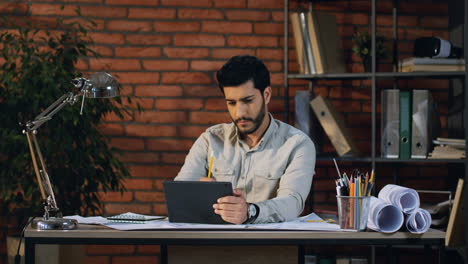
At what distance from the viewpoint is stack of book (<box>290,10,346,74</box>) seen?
11.9 feet

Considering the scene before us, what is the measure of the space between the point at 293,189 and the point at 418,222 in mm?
588

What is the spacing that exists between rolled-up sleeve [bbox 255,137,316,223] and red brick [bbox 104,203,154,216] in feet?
4.76

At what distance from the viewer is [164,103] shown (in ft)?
12.8

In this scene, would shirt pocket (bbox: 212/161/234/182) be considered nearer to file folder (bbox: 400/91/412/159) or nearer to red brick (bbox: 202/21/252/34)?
file folder (bbox: 400/91/412/159)

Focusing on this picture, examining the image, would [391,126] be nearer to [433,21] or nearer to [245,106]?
[433,21]

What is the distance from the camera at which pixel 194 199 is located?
6.81 ft

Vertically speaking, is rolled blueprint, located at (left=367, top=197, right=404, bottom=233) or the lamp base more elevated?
rolled blueprint, located at (left=367, top=197, right=404, bottom=233)

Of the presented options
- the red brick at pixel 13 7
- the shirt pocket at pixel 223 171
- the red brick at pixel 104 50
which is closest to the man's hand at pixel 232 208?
the shirt pocket at pixel 223 171

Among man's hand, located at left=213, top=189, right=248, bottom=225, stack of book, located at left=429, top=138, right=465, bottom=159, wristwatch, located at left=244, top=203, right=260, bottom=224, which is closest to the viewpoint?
man's hand, located at left=213, top=189, right=248, bottom=225

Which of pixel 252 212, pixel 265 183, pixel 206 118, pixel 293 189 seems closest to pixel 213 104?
pixel 206 118

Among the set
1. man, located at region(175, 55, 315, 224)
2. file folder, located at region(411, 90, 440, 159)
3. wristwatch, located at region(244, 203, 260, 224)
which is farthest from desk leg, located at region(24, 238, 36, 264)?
file folder, located at region(411, 90, 440, 159)

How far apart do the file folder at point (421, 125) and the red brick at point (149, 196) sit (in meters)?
1.42

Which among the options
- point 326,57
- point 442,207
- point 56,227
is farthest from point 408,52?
point 56,227

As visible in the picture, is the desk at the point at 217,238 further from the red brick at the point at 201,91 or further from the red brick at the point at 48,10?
the red brick at the point at 48,10
